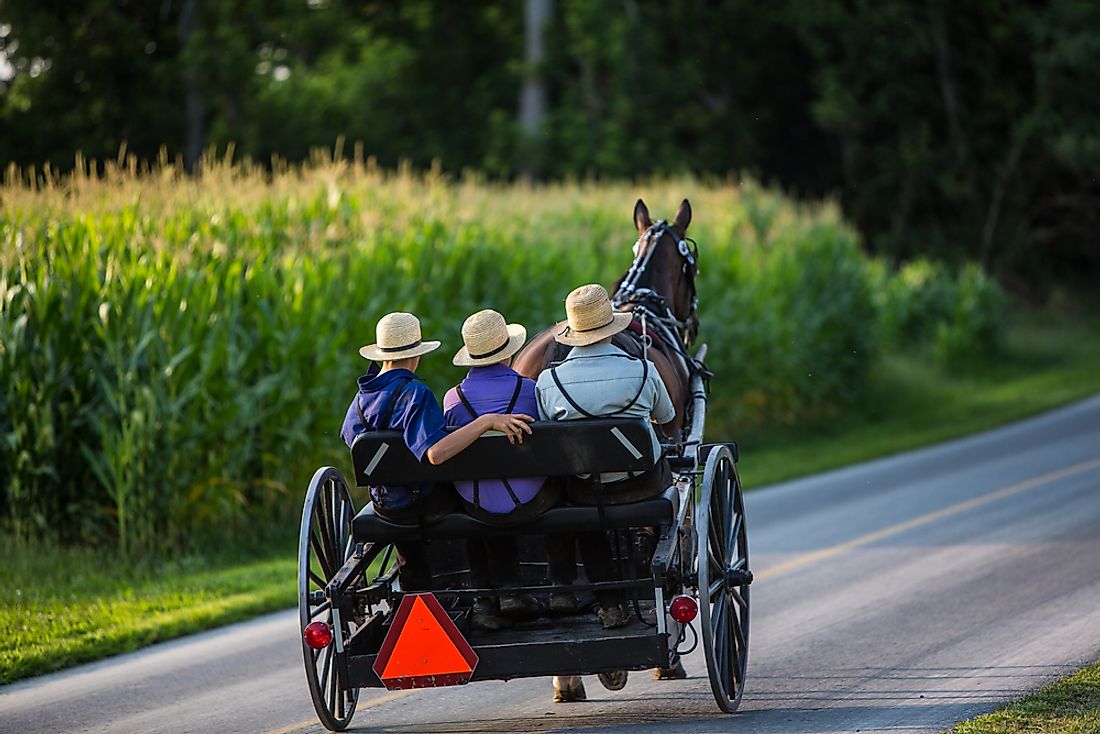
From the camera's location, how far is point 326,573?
25.5ft

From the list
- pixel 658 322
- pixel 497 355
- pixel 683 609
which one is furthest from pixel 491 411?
pixel 658 322

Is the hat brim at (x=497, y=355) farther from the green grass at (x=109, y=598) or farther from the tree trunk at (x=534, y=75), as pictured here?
the tree trunk at (x=534, y=75)

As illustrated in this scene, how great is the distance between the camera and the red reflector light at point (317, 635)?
6.58m

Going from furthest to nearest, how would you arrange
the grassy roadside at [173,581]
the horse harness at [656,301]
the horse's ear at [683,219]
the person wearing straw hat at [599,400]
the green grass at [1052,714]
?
the horse's ear at [683,219] < the grassy roadside at [173,581] < the horse harness at [656,301] < the person wearing straw hat at [599,400] < the green grass at [1052,714]

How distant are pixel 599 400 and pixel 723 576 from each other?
1.06 m

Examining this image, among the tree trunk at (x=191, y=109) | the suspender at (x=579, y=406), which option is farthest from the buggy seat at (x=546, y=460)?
the tree trunk at (x=191, y=109)

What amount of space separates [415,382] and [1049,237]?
3588 centimetres

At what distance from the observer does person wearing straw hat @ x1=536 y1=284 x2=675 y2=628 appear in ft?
22.6

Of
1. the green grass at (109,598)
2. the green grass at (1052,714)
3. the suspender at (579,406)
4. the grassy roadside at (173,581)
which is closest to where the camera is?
the green grass at (1052,714)

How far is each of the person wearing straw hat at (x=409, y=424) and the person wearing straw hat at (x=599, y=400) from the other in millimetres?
370

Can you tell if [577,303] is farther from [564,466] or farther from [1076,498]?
[1076,498]

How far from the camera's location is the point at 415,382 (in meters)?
6.95

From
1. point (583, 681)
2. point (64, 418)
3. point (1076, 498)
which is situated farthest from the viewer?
point (1076, 498)

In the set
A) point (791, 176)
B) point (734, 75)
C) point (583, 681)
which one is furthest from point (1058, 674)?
point (791, 176)
